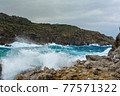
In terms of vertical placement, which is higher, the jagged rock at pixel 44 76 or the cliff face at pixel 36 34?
the cliff face at pixel 36 34

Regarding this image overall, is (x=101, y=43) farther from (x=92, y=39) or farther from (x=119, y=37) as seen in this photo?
(x=119, y=37)

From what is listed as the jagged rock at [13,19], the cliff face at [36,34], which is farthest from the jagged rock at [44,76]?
the jagged rock at [13,19]

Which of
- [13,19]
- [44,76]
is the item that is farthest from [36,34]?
[44,76]

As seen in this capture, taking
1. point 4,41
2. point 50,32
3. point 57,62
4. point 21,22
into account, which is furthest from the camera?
point 21,22

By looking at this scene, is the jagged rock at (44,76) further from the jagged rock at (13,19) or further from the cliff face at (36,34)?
the jagged rock at (13,19)

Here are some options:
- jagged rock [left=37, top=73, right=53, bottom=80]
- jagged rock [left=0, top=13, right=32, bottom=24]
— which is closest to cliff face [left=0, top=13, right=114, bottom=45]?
jagged rock [left=0, top=13, right=32, bottom=24]

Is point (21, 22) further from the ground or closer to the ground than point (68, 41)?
further from the ground

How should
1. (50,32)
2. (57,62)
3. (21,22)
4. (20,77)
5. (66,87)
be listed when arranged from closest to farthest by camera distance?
(66,87), (20,77), (57,62), (50,32), (21,22)

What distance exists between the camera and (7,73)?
10312 mm

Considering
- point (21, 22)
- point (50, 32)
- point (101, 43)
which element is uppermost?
point (21, 22)

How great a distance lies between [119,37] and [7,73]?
52.9 ft

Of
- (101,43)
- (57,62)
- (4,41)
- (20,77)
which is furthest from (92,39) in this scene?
(20,77)

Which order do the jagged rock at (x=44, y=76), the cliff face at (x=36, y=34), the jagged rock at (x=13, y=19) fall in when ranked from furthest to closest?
the jagged rock at (x=13, y=19), the cliff face at (x=36, y=34), the jagged rock at (x=44, y=76)

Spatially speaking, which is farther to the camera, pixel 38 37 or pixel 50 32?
pixel 50 32
